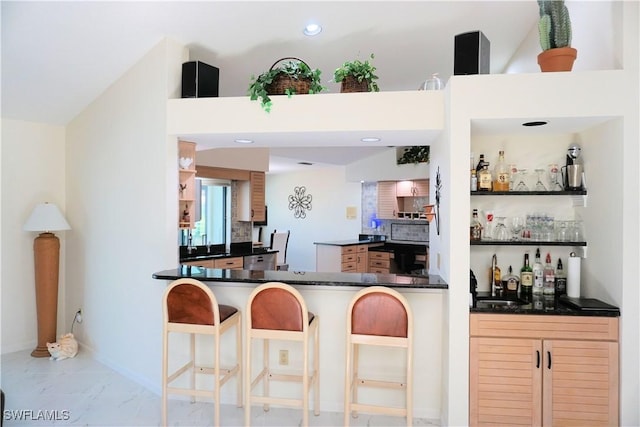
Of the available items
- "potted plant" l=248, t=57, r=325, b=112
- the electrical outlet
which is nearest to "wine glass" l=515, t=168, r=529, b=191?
"potted plant" l=248, t=57, r=325, b=112

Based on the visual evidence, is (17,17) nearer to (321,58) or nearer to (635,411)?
(321,58)

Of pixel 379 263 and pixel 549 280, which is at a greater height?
pixel 549 280

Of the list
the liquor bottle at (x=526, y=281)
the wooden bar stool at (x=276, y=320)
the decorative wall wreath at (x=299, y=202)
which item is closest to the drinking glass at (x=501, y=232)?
the liquor bottle at (x=526, y=281)

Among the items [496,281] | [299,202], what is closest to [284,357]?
[496,281]

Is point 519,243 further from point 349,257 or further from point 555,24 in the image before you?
point 349,257

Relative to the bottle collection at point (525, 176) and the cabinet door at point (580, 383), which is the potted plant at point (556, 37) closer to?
the bottle collection at point (525, 176)

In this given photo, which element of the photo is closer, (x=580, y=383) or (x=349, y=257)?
(x=580, y=383)

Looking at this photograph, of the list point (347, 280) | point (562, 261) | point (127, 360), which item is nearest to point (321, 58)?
point (347, 280)

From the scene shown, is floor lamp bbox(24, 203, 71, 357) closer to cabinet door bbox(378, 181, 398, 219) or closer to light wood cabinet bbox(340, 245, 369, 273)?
light wood cabinet bbox(340, 245, 369, 273)

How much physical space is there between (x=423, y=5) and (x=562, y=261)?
7.35 feet

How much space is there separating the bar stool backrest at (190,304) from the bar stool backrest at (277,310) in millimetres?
300

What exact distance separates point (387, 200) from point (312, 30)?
5.20 meters

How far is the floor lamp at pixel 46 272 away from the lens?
12.5 feet

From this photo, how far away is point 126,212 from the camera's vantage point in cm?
340
